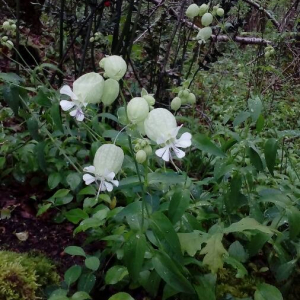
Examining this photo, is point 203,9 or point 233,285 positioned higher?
point 203,9

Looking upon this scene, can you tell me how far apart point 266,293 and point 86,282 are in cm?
53

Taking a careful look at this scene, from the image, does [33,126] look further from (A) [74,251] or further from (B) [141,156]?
(B) [141,156]

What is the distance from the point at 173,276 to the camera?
124cm

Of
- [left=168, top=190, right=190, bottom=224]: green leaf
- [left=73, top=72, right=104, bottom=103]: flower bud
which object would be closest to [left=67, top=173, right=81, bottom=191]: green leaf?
[left=168, top=190, right=190, bottom=224]: green leaf

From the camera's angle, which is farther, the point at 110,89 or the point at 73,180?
the point at 73,180

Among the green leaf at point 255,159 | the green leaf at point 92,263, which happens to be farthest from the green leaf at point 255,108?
the green leaf at point 92,263

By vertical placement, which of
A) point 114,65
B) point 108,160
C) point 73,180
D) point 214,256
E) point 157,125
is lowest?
point 73,180

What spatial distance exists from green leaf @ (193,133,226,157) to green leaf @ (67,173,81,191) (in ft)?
1.92

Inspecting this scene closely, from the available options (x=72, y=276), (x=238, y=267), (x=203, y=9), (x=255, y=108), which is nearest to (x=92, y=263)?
(x=72, y=276)

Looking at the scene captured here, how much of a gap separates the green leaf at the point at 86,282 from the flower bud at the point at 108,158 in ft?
1.37

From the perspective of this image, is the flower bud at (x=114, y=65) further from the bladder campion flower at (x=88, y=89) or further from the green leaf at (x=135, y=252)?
the green leaf at (x=135, y=252)

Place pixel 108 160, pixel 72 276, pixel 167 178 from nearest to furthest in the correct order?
pixel 108 160 < pixel 167 178 < pixel 72 276

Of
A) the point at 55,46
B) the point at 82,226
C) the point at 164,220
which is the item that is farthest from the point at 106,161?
the point at 55,46

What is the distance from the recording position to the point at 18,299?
1.26 meters
